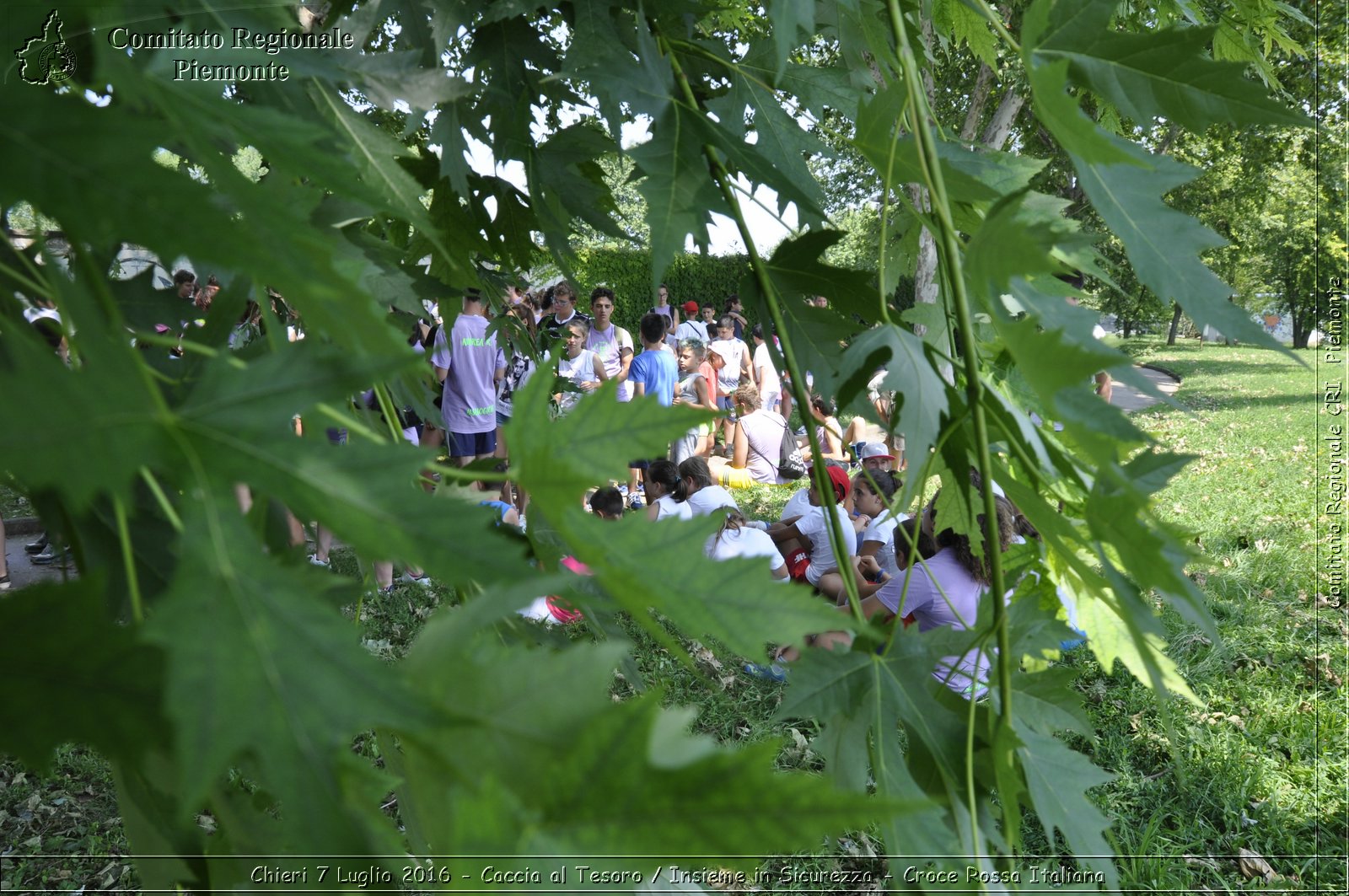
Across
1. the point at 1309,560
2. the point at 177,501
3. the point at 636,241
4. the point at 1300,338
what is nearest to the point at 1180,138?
the point at 1309,560

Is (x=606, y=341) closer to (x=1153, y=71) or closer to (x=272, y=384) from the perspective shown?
(x=1153, y=71)

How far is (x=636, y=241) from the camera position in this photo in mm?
1147

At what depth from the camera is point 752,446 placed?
7344 mm

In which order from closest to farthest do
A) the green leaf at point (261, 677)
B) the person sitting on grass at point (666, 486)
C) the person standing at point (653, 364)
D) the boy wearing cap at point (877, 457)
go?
the green leaf at point (261, 677) < the person sitting on grass at point (666, 486) < the boy wearing cap at point (877, 457) < the person standing at point (653, 364)

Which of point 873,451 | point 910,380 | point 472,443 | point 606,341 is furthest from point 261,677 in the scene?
point 606,341

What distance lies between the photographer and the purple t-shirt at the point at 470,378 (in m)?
6.12

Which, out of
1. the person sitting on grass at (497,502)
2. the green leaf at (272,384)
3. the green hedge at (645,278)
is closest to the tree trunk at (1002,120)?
the green hedge at (645,278)

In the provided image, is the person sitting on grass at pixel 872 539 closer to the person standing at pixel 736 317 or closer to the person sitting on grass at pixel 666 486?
the person sitting on grass at pixel 666 486

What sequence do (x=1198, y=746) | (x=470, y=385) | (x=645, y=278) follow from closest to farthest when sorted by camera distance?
1. (x=1198, y=746)
2. (x=470, y=385)
3. (x=645, y=278)

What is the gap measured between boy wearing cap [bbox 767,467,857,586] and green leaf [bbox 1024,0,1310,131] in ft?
12.7

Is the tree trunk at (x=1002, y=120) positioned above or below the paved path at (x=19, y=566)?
above

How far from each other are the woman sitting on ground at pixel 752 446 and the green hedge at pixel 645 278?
18.8 ft

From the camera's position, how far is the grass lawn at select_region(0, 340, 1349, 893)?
3014mm

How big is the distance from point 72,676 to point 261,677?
11 centimetres
